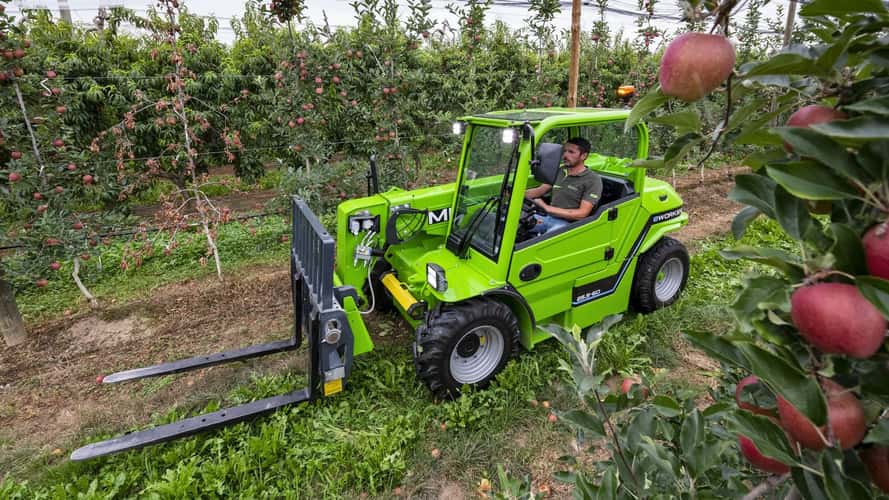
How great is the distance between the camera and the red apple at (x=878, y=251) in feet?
1.51

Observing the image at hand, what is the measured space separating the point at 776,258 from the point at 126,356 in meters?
4.43

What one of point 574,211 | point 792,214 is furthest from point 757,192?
point 574,211

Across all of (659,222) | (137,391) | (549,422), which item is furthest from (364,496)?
(659,222)

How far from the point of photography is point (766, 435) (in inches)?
23.6

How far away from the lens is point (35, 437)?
9.51 ft

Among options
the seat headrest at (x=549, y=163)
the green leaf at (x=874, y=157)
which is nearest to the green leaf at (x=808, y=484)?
the green leaf at (x=874, y=157)

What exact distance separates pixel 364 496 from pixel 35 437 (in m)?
2.18

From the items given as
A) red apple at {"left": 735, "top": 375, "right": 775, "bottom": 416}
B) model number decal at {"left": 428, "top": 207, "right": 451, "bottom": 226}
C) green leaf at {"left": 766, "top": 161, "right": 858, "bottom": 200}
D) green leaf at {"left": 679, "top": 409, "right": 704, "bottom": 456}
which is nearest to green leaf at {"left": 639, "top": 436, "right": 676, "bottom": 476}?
green leaf at {"left": 679, "top": 409, "right": 704, "bottom": 456}

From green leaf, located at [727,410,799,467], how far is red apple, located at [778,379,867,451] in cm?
5

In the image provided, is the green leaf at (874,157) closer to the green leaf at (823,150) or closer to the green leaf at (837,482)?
the green leaf at (823,150)

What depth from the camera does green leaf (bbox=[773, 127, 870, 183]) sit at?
511 millimetres

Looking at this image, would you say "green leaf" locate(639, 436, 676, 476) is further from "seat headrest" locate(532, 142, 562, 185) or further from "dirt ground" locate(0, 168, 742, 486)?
"dirt ground" locate(0, 168, 742, 486)

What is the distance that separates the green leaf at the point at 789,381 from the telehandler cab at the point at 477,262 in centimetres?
223

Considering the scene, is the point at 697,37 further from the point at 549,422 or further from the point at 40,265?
the point at 40,265
